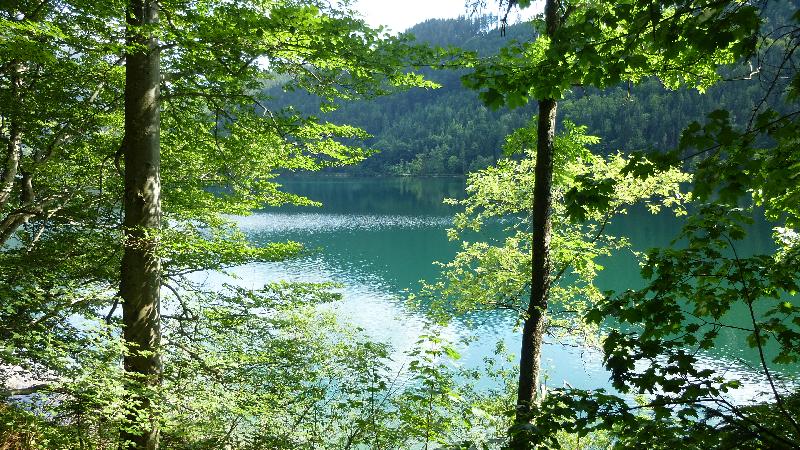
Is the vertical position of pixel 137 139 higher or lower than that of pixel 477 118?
lower

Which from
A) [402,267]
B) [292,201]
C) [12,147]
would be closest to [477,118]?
[402,267]

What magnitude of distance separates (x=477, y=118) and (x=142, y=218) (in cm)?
11917

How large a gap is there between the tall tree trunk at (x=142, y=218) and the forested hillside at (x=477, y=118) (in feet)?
117

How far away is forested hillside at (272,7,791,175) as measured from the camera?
8138 centimetres

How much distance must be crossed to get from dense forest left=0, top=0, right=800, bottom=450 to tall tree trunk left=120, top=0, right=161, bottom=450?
27 millimetres

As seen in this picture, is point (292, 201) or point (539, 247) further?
point (292, 201)

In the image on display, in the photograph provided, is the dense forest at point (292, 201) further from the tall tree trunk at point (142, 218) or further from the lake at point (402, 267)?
the lake at point (402, 267)

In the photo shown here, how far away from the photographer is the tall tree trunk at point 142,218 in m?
5.37

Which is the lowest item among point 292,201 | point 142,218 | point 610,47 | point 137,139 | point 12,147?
point 142,218

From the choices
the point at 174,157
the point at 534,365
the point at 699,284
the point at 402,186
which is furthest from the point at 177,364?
the point at 402,186

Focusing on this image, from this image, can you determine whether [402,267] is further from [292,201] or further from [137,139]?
[137,139]

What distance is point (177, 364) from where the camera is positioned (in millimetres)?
5930

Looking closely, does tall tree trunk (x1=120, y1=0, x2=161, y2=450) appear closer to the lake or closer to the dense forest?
the dense forest

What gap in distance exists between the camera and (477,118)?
4722 inches
